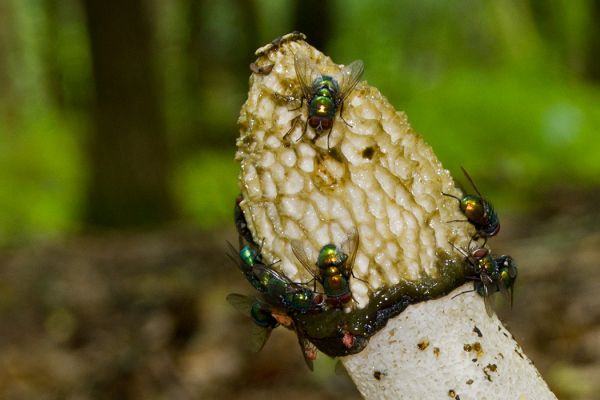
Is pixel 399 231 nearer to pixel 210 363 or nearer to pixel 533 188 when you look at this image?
pixel 210 363

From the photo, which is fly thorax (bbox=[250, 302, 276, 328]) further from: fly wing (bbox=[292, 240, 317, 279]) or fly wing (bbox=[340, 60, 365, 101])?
fly wing (bbox=[340, 60, 365, 101])

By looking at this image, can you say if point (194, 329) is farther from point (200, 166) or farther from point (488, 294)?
point (200, 166)

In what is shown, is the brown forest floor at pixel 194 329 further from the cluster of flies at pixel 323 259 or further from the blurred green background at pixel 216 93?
the blurred green background at pixel 216 93

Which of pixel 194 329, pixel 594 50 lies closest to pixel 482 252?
pixel 194 329

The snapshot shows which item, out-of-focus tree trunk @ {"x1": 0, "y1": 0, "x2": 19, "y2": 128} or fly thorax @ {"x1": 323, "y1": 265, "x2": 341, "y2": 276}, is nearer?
fly thorax @ {"x1": 323, "y1": 265, "x2": 341, "y2": 276}

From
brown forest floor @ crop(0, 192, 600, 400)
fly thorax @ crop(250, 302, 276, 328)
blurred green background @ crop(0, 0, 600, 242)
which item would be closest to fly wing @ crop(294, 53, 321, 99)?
fly thorax @ crop(250, 302, 276, 328)
